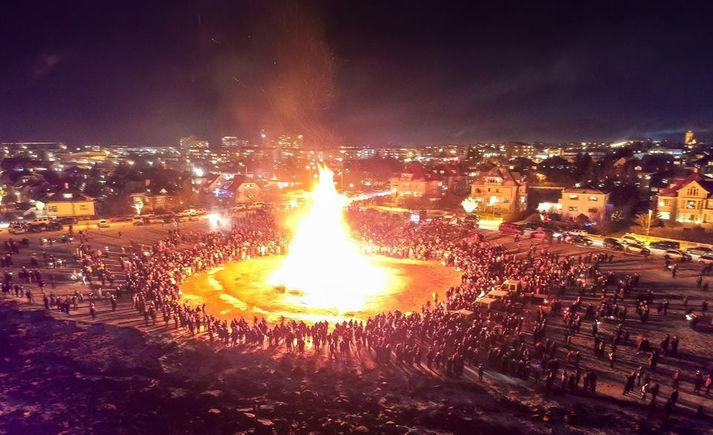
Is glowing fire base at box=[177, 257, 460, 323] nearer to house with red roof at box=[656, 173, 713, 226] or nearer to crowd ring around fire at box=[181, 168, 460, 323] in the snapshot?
crowd ring around fire at box=[181, 168, 460, 323]

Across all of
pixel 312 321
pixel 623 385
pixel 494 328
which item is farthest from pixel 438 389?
pixel 312 321

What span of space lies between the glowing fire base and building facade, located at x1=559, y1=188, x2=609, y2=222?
25.0 meters

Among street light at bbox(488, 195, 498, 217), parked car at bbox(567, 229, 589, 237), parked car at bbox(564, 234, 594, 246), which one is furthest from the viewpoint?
street light at bbox(488, 195, 498, 217)

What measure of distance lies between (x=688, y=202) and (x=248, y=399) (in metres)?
49.6

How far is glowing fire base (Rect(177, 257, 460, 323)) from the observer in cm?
2639

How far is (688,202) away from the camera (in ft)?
150

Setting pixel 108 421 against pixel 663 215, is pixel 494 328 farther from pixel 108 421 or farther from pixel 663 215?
pixel 663 215

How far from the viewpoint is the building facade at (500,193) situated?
58.5 metres

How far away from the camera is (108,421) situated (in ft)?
54.7

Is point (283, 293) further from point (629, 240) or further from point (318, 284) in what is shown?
point (629, 240)

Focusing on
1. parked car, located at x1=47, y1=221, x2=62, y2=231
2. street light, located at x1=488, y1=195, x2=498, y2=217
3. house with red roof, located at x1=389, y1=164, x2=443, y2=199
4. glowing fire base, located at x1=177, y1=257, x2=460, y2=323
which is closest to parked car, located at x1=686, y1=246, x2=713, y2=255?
glowing fire base, located at x1=177, y1=257, x2=460, y2=323

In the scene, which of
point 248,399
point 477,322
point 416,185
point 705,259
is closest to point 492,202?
point 416,185

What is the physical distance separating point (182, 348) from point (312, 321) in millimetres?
7146

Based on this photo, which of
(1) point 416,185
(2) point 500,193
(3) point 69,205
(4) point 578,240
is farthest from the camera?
(1) point 416,185
